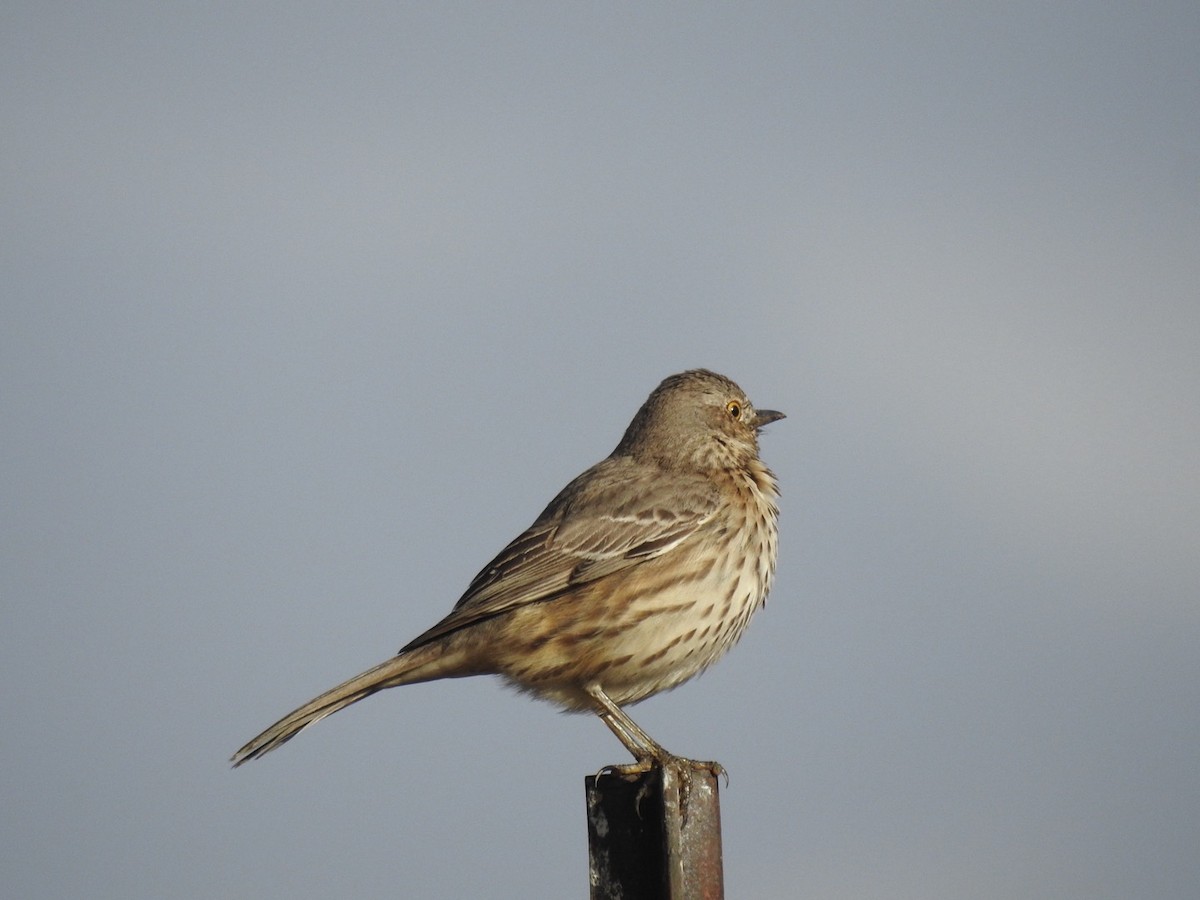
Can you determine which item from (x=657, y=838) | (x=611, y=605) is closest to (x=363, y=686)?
(x=611, y=605)

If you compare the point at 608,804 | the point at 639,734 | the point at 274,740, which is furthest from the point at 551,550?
the point at 608,804

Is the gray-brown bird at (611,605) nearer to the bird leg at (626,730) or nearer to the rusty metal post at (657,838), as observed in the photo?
the bird leg at (626,730)

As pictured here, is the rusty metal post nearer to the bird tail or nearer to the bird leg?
the bird leg

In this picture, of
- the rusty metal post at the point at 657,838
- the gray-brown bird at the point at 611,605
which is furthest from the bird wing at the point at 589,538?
the rusty metal post at the point at 657,838

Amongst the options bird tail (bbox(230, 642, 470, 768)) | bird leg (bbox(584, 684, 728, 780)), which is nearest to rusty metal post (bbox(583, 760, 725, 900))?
bird leg (bbox(584, 684, 728, 780))

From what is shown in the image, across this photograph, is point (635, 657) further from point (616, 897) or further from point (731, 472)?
point (616, 897)

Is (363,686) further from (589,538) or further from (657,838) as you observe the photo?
(657,838)
